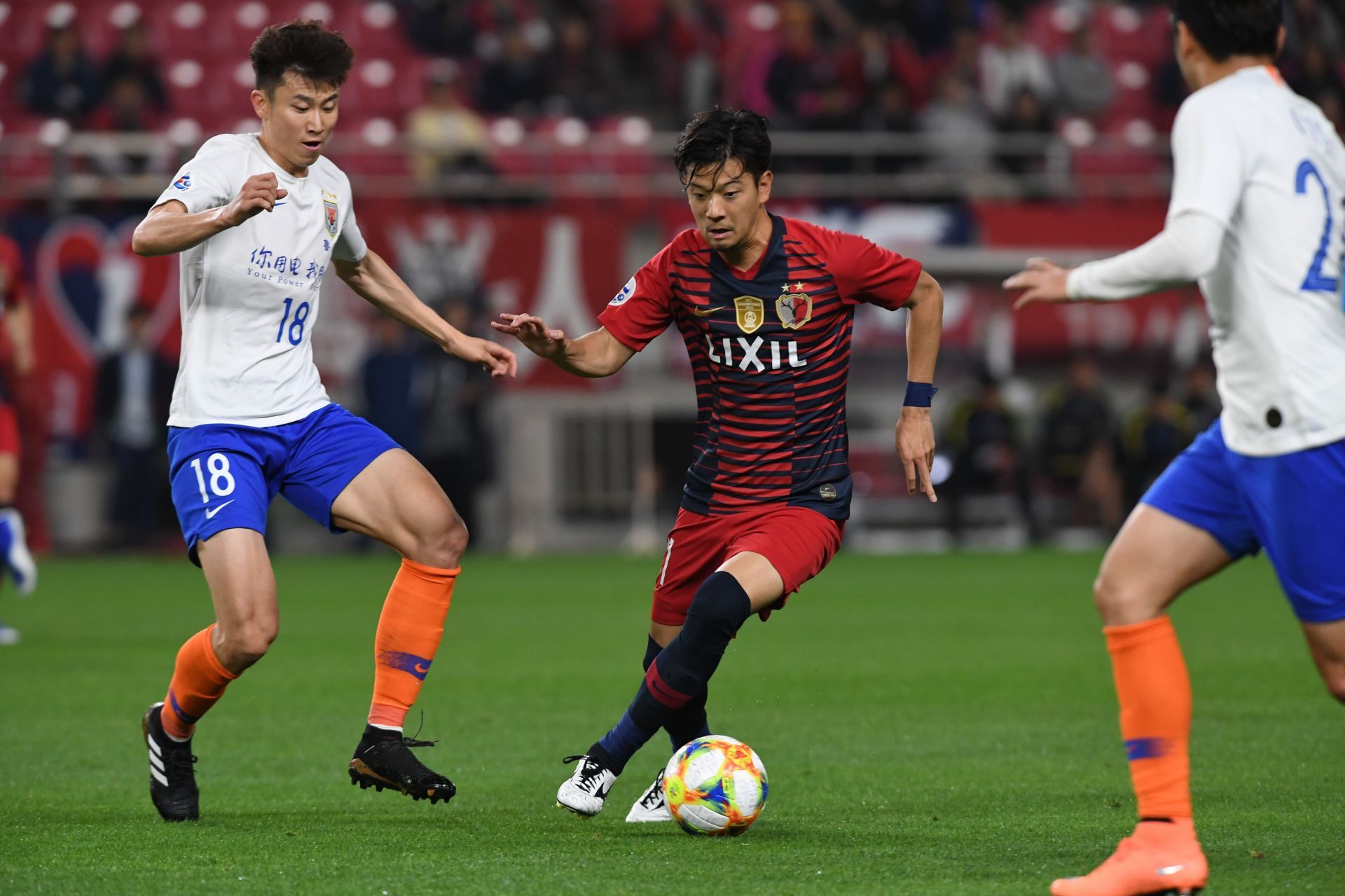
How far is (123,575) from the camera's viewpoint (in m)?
15.6

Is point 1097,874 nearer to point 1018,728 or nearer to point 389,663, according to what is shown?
point 389,663

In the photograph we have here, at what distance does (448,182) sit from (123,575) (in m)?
4.85

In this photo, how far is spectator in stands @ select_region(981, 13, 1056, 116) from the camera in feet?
65.3

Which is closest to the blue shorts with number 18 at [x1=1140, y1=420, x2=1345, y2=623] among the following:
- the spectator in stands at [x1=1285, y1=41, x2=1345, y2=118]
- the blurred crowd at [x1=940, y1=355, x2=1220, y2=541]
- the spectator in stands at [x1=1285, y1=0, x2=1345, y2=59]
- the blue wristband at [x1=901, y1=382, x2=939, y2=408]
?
the blue wristband at [x1=901, y1=382, x2=939, y2=408]

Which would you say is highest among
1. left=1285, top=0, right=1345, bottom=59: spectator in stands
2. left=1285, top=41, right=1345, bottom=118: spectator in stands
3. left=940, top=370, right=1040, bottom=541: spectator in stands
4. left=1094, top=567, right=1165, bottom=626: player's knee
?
left=1285, top=0, right=1345, bottom=59: spectator in stands

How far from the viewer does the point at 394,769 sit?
5.60 metres

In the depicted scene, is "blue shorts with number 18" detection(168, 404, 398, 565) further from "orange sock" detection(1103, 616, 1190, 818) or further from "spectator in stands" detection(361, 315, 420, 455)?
"spectator in stands" detection(361, 315, 420, 455)

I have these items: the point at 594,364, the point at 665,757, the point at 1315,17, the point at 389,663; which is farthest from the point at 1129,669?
the point at 1315,17

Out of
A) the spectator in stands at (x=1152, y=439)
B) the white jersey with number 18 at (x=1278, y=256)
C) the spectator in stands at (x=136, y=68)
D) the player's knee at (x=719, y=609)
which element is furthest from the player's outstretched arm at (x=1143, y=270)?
the spectator in stands at (x=136, y=68)

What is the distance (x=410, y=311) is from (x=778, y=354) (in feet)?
4.36

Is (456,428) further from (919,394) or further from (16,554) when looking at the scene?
(919,394)

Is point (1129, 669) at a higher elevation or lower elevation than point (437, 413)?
higher

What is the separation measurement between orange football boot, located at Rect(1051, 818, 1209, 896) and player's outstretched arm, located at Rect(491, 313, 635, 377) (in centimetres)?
220

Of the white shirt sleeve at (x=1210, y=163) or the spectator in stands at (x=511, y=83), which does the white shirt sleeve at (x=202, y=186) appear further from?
the spectator in stands at (x=511, y=83)
